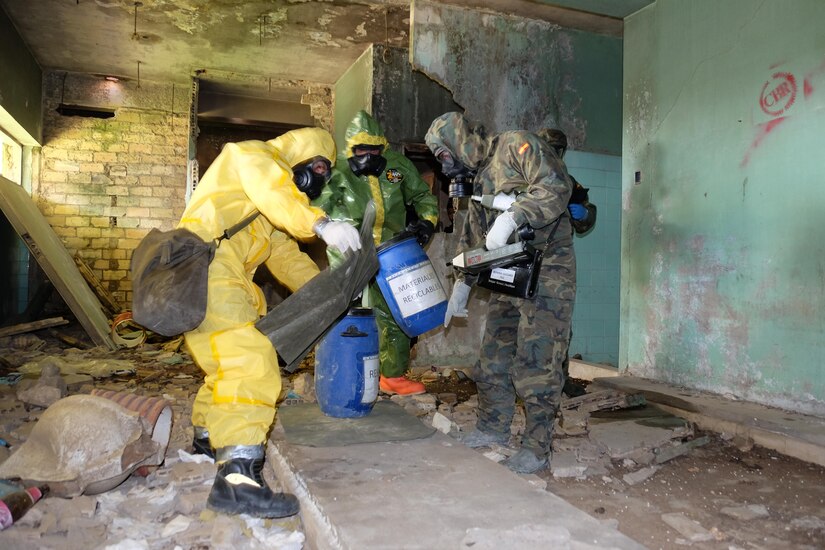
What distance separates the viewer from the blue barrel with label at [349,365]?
8.41 feet

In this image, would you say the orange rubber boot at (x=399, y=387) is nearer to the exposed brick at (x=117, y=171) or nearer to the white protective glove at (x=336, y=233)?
the white protective glove at (x=336, y=233)

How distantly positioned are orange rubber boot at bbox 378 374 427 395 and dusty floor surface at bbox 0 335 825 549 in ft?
4.02

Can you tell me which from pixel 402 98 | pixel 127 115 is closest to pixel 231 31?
pixel 402 98

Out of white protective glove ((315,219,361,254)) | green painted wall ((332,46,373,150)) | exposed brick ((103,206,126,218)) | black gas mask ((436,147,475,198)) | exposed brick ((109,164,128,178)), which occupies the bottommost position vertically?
white protective glove ((315,219,361,254))

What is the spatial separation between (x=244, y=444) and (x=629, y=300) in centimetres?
316

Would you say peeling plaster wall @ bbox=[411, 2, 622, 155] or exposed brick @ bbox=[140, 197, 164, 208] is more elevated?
peeling plaster wall @ bbox=[411, 2, 622, 155]

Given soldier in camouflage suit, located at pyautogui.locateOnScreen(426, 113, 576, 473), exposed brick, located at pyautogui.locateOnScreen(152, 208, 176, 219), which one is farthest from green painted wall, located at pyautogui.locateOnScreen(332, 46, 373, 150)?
soldier in camouflage suit, located at pyautogui.locateOnScreen(426, 113, 576, 473)

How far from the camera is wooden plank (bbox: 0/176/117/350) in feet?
17.5

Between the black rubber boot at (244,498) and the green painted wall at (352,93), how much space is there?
12.6ft

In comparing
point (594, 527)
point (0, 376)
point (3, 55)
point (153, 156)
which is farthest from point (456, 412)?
point (153, 156)

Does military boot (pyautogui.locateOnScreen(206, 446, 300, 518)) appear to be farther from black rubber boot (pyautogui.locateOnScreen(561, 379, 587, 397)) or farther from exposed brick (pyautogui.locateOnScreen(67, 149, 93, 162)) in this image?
exposed brick (pyautogui.locateOnScreen(67, 149, 93, 162))

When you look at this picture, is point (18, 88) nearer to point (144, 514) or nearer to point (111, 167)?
point (111, 167)

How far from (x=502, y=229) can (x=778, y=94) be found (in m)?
2.08

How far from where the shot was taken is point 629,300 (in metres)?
4.16
